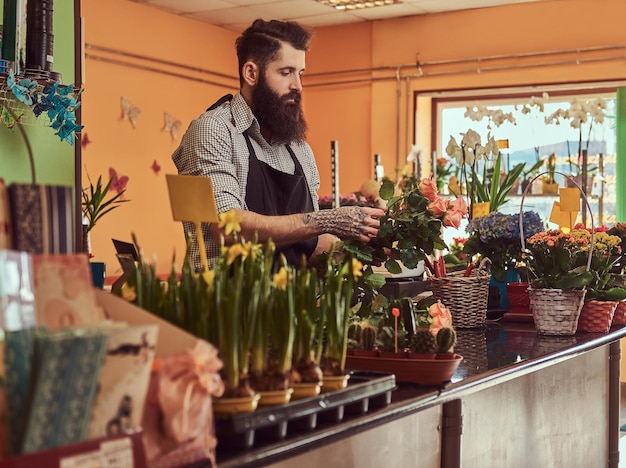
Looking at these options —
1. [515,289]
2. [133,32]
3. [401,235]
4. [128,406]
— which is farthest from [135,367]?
[133,32]

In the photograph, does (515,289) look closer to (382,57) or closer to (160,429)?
(160,429)

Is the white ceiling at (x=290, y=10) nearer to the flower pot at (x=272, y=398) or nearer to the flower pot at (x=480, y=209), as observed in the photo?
the flower pot at (x=480, y=209)

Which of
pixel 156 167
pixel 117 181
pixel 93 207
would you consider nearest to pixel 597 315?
pixel 93 207

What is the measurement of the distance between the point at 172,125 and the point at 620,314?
16.5 ft

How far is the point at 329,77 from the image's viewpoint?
8.36 metres

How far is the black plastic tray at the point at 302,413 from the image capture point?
1.22 m

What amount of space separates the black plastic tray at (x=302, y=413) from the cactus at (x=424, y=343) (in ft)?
0.75

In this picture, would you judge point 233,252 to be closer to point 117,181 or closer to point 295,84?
point 295,84

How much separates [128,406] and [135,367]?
0.04 meters

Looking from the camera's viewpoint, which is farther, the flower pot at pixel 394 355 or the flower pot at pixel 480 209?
the flower pot at pixel 480 209

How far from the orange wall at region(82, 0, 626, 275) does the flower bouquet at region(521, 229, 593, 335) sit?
455cm

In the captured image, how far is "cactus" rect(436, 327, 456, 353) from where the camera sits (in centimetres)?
181

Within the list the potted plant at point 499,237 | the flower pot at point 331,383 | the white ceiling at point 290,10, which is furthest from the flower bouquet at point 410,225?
the white ceiling at point 290,10

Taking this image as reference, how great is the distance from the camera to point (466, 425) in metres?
2.05
